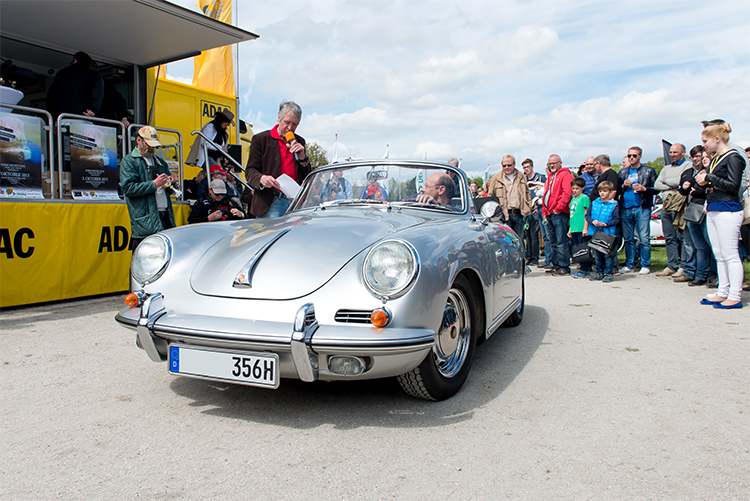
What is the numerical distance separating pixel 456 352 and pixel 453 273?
1.74 ft

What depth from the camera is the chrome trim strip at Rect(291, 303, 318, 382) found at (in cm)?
229

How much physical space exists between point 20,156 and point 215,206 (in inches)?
89.1

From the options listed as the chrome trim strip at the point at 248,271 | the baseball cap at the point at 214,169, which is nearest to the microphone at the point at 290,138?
the chrome trim strip at the point at 248,271

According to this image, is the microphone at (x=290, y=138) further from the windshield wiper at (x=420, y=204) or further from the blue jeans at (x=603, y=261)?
the blue jeans at (x=603, y=261)

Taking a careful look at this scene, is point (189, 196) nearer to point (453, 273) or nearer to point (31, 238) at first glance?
point (31, 238)

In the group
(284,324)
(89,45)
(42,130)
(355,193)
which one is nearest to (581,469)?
(284,324)

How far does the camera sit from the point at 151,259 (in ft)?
9.68

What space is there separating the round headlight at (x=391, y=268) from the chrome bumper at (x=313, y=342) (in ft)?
0.65

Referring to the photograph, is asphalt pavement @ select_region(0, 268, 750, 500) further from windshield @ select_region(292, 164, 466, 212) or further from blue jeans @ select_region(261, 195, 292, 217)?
blue jeans @ select_region(261, 195, 292, 217)

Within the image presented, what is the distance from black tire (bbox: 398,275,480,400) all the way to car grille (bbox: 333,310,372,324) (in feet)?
1.44

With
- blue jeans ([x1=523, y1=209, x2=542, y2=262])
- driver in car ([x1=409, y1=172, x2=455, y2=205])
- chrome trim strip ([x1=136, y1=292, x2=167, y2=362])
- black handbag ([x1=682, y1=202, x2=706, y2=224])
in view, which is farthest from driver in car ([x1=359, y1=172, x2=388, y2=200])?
blue jeans ([x1=523, y1=209, x2=542, y2=262])

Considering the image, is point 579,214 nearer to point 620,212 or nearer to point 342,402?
point 620,212

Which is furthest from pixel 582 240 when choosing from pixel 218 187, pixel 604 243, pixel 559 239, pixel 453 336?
pixel 453 336

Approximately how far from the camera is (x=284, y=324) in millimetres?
2383
